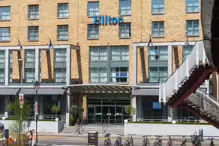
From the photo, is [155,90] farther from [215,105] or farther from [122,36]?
[215,105]

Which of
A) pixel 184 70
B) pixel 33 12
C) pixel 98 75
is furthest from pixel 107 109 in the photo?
pixel 184 70

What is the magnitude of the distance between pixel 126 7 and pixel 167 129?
16908 millimetres

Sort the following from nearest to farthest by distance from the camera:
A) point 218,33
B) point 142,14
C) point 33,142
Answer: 1. point 218,33
2. point 33,142
3. point 142,14

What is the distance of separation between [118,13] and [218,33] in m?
42.1

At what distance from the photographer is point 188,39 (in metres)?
51.8

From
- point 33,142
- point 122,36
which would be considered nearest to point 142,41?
point 122,36

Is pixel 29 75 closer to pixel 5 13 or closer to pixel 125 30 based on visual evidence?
pixel 5 13

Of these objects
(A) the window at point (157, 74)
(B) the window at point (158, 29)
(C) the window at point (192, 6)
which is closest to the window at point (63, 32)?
(B) the window at point (158, 29)

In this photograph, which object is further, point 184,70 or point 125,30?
point 125,30

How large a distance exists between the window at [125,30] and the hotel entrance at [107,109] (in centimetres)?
749

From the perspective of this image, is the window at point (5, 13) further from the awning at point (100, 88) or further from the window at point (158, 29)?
the window at point (158, 29)

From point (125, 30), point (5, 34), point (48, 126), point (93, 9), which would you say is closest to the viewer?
point (48, 126)

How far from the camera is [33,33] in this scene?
58.0 metres

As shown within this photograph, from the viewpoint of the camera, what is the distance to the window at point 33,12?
190 feet
